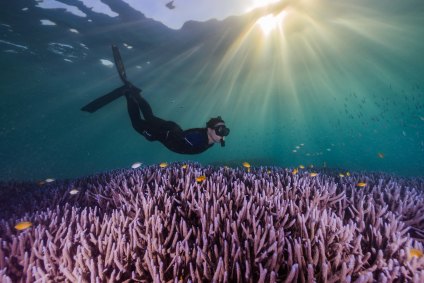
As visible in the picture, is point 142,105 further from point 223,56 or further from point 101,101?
point 223,56

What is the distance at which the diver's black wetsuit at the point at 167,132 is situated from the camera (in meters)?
7.05

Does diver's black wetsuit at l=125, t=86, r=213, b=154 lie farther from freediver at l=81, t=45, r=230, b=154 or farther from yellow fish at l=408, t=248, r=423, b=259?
yellow fish at l=408, t=248, r=423, b=259

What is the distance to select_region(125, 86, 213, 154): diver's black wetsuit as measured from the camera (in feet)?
23.1

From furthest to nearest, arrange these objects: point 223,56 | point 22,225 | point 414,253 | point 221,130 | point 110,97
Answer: point 223,56, point 110,97, point 221,130, point 22,225, point 414,253

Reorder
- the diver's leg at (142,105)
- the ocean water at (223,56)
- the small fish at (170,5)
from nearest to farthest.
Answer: the diver's leg at (142,105), the small fish at (170,5), the ocean water at (223,56)

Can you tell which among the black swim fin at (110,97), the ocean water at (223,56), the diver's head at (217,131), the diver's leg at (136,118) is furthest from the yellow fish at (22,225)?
the ocean water at (223,56)

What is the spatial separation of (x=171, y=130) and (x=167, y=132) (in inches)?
6.4

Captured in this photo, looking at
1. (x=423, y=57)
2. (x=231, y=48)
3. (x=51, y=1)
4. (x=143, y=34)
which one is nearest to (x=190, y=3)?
(x=143, y=34)

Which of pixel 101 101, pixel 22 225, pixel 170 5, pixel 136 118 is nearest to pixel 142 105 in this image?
pixel 136 118

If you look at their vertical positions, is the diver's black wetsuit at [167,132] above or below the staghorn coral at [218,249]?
above

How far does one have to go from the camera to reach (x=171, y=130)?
7.91 metres

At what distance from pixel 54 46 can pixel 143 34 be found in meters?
9.79

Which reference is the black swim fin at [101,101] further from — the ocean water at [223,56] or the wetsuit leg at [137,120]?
the ocean water at [223,56]

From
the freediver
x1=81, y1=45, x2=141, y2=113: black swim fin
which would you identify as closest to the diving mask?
the freediver
